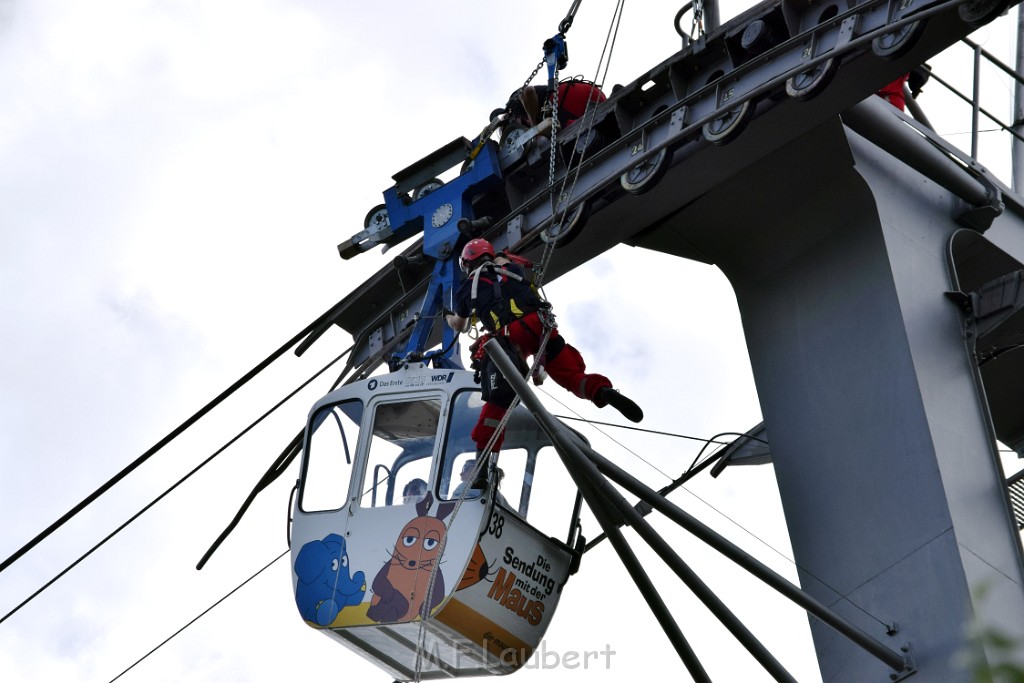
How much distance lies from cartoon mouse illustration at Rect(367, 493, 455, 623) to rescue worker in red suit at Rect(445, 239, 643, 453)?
0.73m

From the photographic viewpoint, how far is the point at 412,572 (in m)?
10.4

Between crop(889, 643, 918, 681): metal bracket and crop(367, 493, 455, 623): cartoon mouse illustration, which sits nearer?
crop(889, 643, 918, 681): metal bracket

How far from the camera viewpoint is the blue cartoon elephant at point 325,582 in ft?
35.2

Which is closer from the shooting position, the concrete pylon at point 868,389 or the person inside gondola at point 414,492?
the concrete pylon at point 868,389

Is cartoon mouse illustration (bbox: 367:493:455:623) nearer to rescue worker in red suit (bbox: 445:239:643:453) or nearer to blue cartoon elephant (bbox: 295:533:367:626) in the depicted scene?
blue cartoon elephant (bbox: 295:533:367:626)

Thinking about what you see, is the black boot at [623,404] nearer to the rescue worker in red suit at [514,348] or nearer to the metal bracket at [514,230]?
the rescue worker in red suit at [514,348]

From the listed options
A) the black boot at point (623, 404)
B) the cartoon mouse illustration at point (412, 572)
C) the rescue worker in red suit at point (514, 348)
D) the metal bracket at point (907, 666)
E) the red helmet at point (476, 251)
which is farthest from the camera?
the red helmet at point (476, 251)

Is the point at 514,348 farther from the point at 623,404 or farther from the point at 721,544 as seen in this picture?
the point at 721,544

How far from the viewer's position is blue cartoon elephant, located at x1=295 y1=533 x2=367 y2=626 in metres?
10.7

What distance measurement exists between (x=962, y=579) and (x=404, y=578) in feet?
13.6

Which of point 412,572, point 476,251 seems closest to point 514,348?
point 476,251

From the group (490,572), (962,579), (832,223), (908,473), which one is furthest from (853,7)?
(490,572)

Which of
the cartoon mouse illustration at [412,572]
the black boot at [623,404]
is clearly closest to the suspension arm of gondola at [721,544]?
the black boot at [623,404]

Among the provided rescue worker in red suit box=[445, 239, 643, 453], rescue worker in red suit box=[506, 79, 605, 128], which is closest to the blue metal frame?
rescue worker in red suit box=[506, 79, 605, 128]
